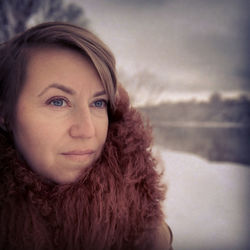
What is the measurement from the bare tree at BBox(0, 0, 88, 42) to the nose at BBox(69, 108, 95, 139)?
339 mm

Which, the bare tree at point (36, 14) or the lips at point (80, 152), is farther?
the bare tree at point (36, 14)

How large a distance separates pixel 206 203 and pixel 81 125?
544 millimetres

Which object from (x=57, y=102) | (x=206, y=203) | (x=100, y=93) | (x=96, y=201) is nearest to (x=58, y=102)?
(x=57, y=102)

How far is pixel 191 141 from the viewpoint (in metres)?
0.81

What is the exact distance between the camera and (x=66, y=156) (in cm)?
57

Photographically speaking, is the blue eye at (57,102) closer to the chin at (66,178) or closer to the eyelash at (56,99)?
the eyelash at (56,99)

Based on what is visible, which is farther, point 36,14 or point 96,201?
point 36,14

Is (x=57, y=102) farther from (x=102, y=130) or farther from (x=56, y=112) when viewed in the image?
(x=102, y=130)

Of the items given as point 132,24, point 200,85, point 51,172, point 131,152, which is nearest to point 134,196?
point 131,152

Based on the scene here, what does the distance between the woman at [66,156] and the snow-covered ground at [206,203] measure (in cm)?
18

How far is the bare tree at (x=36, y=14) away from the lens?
692mm

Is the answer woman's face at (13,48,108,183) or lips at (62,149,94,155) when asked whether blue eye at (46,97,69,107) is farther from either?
lips at (62,149,94,155)

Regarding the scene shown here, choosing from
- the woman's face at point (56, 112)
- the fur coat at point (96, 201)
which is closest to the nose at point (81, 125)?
the woman's face at point (56, 112)

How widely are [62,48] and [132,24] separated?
0.30 metres
